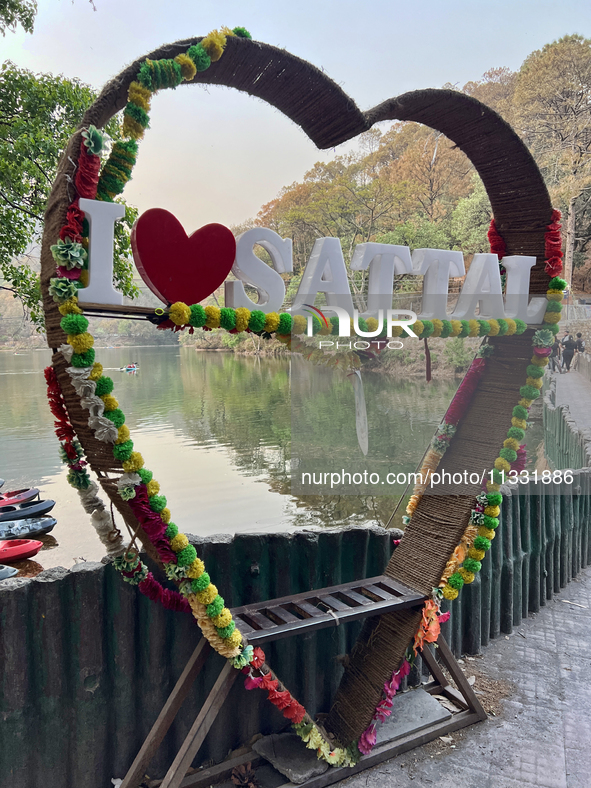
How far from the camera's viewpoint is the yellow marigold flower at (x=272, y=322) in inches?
98.1

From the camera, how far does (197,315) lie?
88.6 inches

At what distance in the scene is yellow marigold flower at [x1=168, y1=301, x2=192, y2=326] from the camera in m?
2.21

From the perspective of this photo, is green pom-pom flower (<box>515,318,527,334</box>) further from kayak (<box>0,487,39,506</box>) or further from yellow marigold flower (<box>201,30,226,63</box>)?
kayak (<box>0,487,39,506</box>)

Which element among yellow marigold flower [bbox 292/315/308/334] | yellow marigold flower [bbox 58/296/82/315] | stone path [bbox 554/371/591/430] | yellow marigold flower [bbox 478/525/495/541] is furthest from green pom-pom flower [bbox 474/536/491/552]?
stone path [bbox 554/371/591/430]

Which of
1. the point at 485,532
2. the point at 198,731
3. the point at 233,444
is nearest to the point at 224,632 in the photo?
the point at 198,731

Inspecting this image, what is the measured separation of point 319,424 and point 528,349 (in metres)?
17.9

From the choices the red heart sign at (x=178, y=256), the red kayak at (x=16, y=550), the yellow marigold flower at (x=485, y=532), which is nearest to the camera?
the red heart sign at (x=178, y=256)

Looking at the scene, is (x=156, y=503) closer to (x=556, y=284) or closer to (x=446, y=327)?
(x=446, y=327)

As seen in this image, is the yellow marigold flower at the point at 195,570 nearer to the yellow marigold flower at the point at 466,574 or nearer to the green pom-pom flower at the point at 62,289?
the green pom-pom flower at the point at 62,289

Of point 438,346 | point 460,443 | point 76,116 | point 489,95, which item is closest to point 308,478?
point 76,116

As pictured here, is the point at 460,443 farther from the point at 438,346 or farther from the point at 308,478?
the point at 438,346

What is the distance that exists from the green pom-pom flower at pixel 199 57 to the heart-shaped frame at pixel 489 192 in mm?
56

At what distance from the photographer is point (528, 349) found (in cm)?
357

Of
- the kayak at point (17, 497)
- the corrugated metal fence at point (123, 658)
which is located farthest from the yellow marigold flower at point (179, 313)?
the kayak at point (17, 497)
